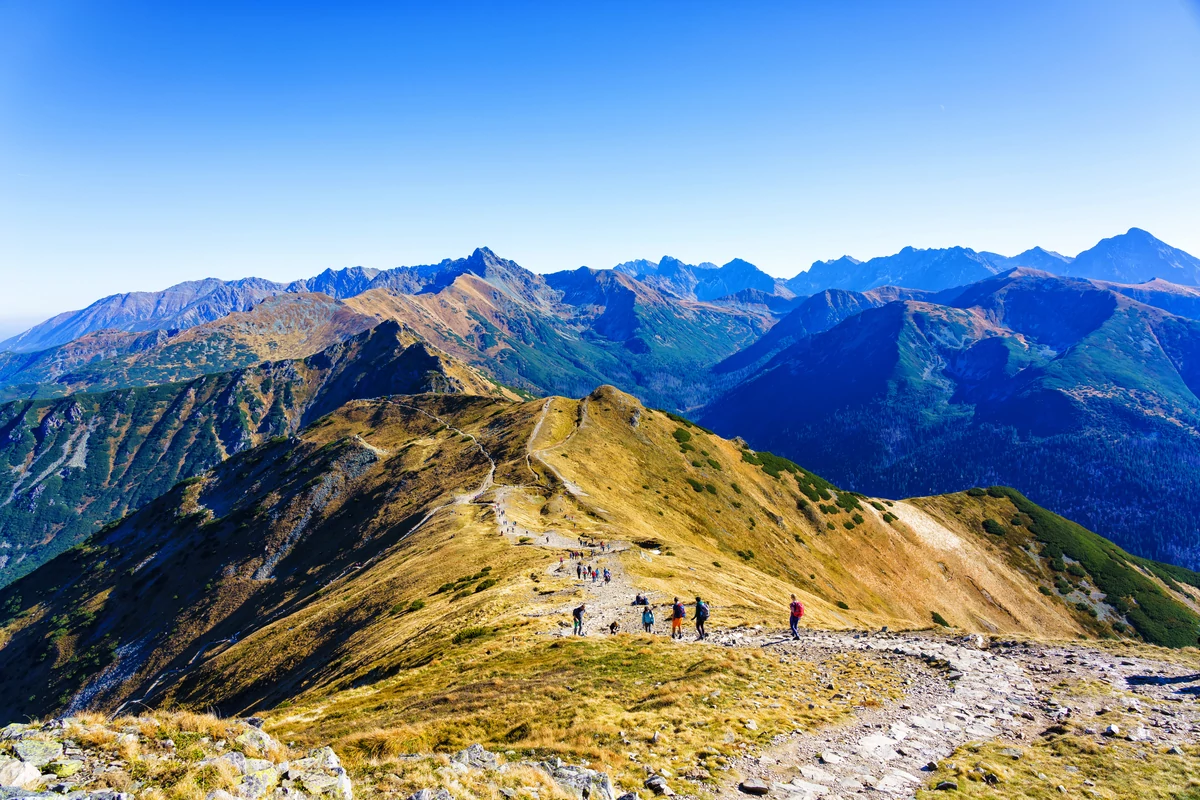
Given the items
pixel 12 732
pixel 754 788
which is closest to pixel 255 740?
pixel 12 732

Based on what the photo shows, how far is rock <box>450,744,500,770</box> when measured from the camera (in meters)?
17.2

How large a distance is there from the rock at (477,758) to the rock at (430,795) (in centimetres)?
269

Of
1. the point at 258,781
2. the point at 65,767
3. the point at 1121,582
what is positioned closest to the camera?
the point at 65,767

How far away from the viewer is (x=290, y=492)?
395ft

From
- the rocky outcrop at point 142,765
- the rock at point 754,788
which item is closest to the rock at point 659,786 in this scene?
the rock at point 754,788

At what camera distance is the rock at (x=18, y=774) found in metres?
12.4

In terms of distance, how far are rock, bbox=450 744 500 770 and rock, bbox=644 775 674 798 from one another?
15.6 ft

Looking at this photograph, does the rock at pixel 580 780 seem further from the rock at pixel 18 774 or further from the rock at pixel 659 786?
the rock at pixel 18 774

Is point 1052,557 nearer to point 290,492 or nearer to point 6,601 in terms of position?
point 290,492

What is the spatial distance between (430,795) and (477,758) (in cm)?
408

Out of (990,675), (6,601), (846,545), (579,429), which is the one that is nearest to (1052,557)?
(846,545)

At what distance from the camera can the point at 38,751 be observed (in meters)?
13.5

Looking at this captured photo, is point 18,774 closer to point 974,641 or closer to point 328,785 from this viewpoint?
point 328,785

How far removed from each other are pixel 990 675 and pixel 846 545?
98.4 m
